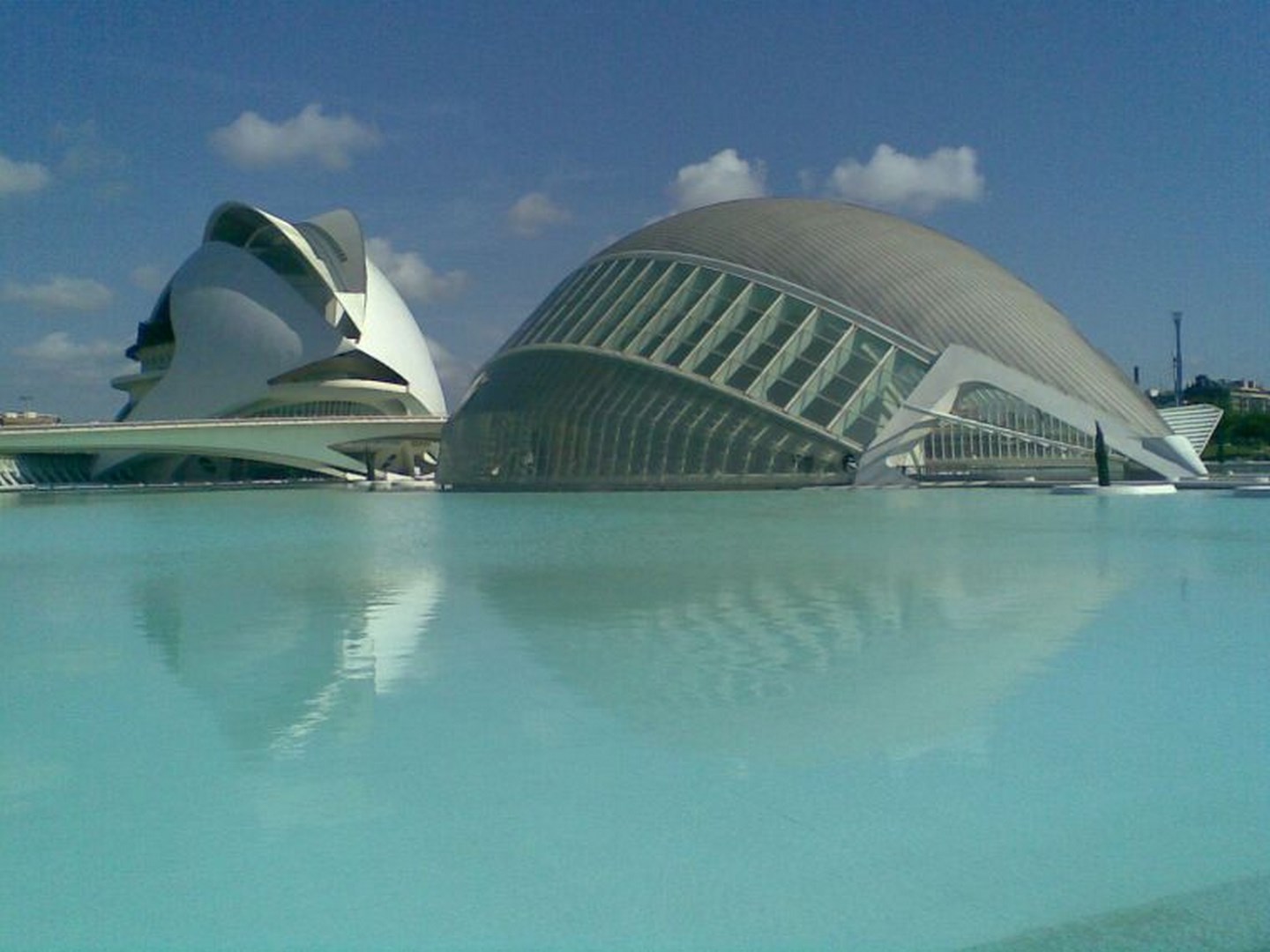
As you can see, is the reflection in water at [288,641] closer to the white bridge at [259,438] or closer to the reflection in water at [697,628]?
the reflection in water at [697,628]

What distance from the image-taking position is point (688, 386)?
32938 mm

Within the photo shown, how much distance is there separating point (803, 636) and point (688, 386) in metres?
24.3

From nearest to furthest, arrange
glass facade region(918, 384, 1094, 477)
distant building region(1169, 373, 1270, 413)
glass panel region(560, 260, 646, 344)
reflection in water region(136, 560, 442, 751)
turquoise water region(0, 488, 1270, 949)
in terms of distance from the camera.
→ 1. turquoise water region(0, 488, 1270, 949)
2. reflection in water region(136, 560, 442, 751)
3. glass facade region(918, 384, 1094, 477)
4. glass panel region(560, 260, 646, 344)
5. distant building region(1169, 373, 1270, 413)

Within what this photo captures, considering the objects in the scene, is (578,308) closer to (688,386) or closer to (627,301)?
(627,301)

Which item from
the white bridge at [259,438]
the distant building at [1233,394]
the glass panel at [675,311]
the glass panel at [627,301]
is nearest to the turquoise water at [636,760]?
the glass panel at [675,311]

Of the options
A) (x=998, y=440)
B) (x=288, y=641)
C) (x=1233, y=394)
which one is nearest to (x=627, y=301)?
(x=998, y=440)

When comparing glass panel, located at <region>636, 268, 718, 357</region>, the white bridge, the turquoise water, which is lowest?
the turquoise water

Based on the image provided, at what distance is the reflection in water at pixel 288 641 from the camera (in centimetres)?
666

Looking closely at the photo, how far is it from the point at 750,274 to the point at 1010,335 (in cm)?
737

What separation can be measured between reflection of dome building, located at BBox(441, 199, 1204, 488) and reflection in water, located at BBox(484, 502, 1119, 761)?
660 inches

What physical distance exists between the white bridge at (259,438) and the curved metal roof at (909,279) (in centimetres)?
2586

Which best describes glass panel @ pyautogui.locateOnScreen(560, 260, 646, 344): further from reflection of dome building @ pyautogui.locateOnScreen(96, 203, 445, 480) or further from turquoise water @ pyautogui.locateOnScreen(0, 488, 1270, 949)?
reflection of dome building @ pyautogui.locateOnScreen(96, 203, 445, 480)

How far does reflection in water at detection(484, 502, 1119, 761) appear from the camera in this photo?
246 inches

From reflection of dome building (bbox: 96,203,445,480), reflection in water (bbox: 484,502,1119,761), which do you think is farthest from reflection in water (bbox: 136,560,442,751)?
reflection of dome building (bbox: 96,203,445,480)
